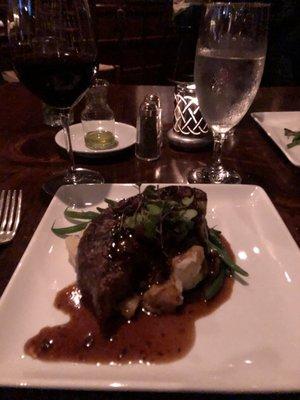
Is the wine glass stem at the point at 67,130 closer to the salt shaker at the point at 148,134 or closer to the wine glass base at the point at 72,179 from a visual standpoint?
the wine glass base at the point at 72,179

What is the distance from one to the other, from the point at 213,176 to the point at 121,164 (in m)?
0.47

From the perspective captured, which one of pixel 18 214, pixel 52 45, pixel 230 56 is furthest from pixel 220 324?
pixel 52 45

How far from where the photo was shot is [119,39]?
708cm

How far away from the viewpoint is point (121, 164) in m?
1.94

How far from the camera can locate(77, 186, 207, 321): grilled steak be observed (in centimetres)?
103

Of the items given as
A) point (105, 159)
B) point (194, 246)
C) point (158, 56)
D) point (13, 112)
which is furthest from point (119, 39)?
point (194, 246)

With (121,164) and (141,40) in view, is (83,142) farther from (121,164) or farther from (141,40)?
(141,40)

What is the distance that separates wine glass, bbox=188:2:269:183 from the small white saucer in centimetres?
53

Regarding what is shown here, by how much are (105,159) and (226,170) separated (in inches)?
24.2

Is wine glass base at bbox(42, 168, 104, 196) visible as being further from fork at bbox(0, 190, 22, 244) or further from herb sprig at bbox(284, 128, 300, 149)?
herb sprig at bbox(284, 128, 300, 149)

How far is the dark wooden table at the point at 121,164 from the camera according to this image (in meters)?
1.50

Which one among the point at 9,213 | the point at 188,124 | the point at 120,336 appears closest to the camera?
the point at 120,336

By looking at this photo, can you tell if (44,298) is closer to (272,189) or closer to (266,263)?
(266,263)

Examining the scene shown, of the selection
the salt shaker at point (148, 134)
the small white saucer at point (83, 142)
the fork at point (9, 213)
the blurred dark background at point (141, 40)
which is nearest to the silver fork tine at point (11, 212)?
the fork at point (9, 213)
